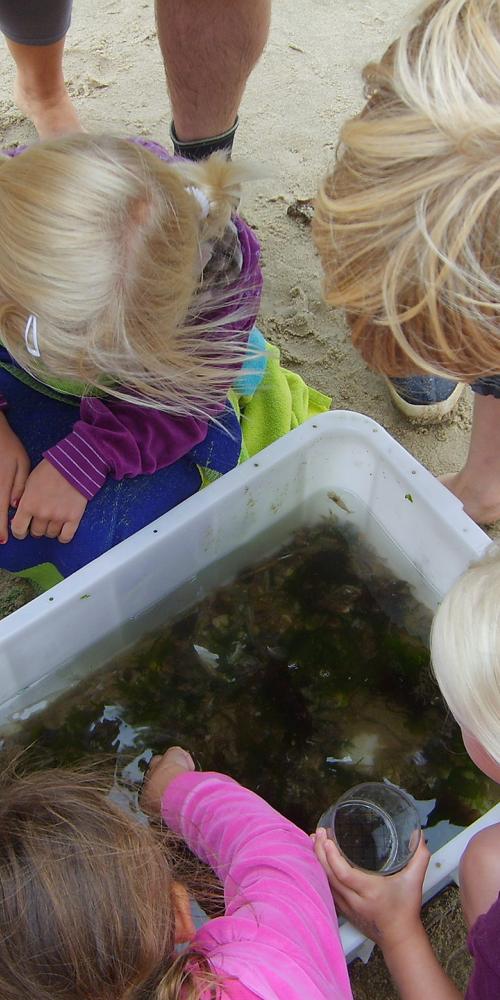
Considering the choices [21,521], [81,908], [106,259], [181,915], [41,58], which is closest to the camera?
[81,908]

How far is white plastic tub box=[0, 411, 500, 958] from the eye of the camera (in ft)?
3.67

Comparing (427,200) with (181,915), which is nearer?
(427,200)

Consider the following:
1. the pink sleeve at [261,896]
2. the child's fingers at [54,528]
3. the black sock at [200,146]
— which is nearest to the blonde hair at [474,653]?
the pink sleeve at [261,896]

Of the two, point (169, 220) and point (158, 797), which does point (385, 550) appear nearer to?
point (158, 797)

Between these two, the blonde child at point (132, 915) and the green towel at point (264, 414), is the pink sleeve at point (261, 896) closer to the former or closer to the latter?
the blonde child at point (132, 915)

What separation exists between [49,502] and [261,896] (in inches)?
25.4

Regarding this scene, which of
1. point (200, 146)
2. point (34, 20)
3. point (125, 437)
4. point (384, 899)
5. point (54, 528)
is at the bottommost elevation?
point (384, 899)

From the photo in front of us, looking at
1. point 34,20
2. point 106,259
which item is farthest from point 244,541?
point 34,20

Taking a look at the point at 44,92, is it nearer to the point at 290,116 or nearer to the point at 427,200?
the point at 290,116

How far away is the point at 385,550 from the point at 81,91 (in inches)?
59.3

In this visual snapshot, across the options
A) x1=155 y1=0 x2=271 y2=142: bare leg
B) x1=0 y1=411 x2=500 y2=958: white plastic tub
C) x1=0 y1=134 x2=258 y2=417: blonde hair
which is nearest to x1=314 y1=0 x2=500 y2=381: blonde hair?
x1=0 y1=134 x2=258 y2=417: blonde hair

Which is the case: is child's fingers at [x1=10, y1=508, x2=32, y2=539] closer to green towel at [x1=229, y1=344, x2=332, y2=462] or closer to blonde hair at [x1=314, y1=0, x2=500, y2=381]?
green towel at [x1=229, y1=344, x2=332, y2=462]

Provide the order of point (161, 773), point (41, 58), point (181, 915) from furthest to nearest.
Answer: point (41, 58), point (161, 773), point (181, 915)

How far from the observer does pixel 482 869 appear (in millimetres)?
898
